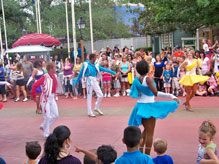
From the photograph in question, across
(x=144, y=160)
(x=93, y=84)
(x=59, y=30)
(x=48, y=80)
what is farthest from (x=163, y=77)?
(x=59, y=30)

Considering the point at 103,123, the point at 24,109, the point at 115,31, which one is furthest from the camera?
the point at 115,31

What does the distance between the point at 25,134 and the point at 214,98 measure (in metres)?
7.48

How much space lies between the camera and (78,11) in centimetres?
2906

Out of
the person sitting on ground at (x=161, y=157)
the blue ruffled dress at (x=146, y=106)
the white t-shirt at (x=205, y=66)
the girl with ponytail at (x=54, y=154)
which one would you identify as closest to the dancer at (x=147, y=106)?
the blue ruffled dress at (x=146, y=106)

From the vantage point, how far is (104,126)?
9.01m

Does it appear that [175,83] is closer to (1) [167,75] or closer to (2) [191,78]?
(1) [167,75]

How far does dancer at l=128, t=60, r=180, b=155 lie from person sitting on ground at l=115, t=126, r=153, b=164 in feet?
6.61

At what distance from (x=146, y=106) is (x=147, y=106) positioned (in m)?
0.02

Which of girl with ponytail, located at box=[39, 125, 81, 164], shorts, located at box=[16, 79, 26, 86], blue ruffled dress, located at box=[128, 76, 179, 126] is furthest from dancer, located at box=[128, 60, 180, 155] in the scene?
shorts, located at box=[16, 79, 26, 86]

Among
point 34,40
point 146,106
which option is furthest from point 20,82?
point 146,106

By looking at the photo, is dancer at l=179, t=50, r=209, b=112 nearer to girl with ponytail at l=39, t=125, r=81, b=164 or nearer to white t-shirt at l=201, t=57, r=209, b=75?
white t-shirt at l=201, t=57, r=209, b=75

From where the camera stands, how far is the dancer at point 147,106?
579 centimetres

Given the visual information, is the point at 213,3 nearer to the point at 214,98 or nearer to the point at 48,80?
the point at 214,98

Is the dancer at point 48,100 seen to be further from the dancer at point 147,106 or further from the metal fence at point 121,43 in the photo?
the metal fence at point 121,43
